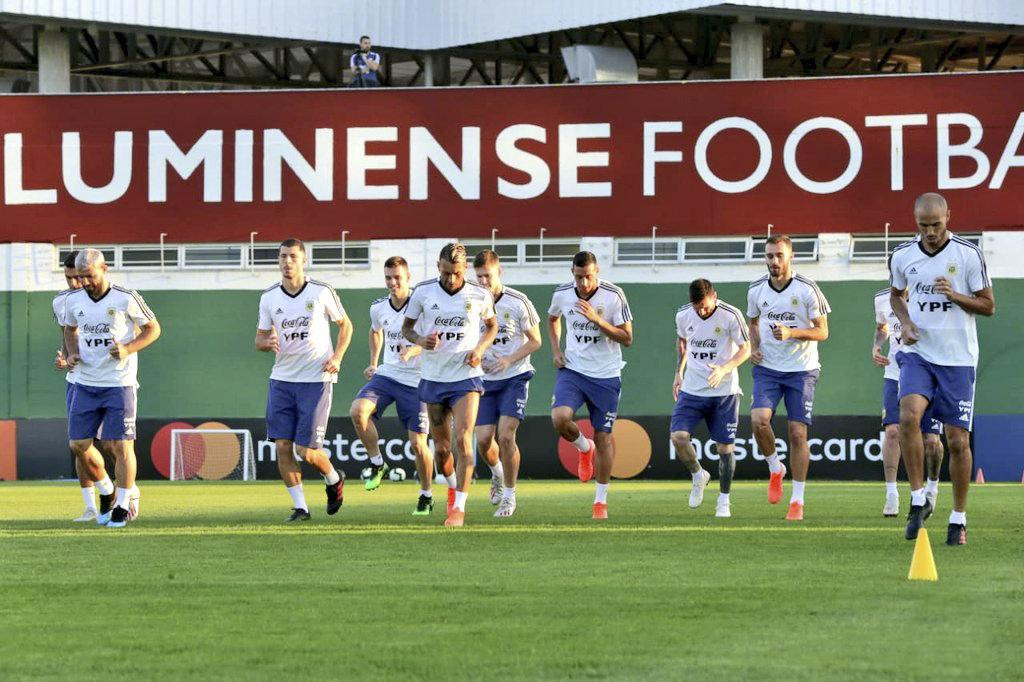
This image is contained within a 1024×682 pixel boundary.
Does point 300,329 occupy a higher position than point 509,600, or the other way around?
point 300,329

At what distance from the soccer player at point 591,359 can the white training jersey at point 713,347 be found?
109 cm

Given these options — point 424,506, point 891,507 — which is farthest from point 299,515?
point 891,507

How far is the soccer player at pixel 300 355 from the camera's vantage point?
50.0 feet

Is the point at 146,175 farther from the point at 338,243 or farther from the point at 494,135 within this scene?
the point at 494,135

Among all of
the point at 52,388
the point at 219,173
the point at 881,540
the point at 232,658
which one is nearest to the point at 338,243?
the point at 219,173

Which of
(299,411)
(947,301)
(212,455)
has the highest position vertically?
(947,301)

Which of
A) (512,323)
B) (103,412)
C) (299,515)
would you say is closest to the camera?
(103,412)

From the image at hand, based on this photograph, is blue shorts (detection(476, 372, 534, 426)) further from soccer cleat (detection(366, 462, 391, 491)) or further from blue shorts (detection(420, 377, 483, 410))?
soccer cleat (detection(366, 462, 391, 491))

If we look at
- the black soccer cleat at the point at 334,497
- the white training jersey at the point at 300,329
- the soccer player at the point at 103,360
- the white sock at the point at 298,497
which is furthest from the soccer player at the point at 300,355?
the soccer player at the point at 103,360

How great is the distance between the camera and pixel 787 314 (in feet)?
53.2

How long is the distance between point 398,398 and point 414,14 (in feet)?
57.5

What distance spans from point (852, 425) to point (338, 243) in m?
9.05

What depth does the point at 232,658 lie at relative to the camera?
23.8ft

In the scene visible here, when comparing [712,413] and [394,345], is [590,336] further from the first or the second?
[394,345]
